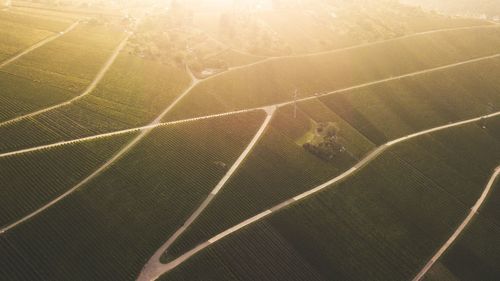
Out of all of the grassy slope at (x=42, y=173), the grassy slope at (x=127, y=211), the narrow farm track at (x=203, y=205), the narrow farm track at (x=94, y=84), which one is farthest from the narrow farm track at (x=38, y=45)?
the narrow farm track at (x=203, y=205)

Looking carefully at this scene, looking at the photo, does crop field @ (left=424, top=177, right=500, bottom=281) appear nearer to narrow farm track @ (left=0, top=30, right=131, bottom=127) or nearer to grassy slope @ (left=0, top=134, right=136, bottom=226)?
grassy slope @ (left=0, top=134, right=136, bottom=226)

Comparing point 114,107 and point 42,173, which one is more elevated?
point 42,173

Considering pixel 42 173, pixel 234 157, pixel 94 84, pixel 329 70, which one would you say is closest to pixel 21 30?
pixel 94 84

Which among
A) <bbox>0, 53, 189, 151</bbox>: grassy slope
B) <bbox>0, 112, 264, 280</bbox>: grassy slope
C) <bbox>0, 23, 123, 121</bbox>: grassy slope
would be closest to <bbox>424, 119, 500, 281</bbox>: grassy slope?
Result: <bbox>0, 112, 264, 280</bbox>: grassy slope

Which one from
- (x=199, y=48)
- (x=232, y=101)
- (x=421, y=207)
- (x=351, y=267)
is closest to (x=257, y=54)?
(x=199, y=48)

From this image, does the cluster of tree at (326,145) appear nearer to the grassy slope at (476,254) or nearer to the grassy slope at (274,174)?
the grassy slope at (274,174)

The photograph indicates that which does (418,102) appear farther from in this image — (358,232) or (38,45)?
(38,45)
